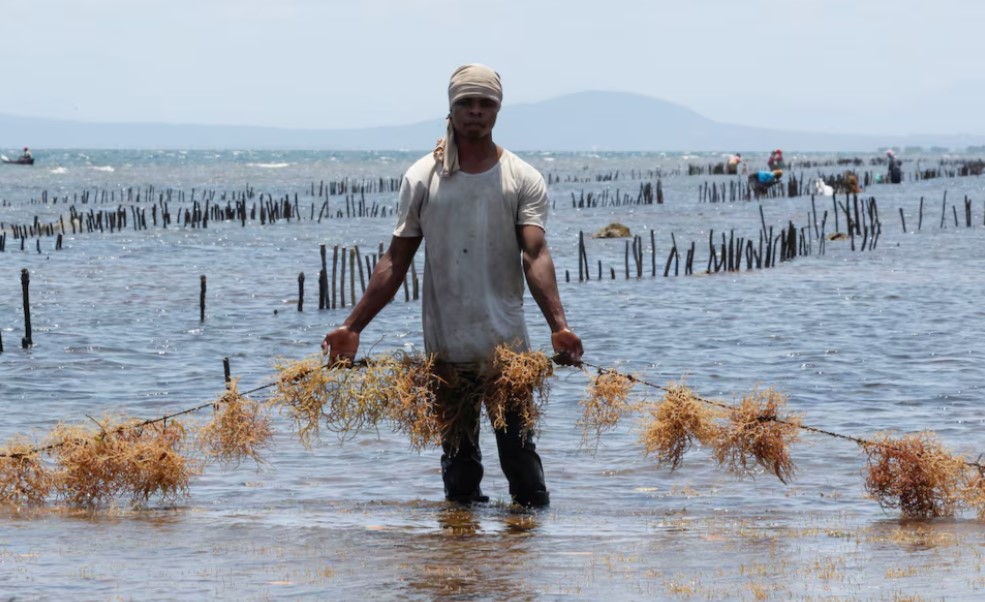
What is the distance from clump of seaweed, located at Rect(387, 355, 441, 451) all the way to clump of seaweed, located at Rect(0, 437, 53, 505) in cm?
204

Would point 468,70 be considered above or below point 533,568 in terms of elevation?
above

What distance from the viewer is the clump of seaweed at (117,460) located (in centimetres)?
717

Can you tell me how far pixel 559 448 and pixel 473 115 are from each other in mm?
4438

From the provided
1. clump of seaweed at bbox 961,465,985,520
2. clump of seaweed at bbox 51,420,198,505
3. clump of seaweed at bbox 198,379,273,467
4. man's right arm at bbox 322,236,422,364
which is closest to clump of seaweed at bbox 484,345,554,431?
man's right arm at bbox 322,236,422,364

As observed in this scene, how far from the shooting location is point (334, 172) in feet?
350

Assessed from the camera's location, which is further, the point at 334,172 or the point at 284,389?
the point at 334,172

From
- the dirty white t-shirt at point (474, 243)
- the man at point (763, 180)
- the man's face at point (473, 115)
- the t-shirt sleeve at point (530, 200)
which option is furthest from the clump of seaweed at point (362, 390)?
the man at point (763, 180)

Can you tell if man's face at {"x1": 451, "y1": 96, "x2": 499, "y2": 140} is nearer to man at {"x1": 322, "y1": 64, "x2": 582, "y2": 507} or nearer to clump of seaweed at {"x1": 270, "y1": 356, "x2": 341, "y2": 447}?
man at {"x1": 322, "y1": 64, "x2": 582, "y2": 507}

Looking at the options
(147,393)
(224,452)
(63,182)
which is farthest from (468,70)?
(63,182)

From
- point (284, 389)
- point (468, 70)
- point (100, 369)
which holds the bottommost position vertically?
point (100, 369)

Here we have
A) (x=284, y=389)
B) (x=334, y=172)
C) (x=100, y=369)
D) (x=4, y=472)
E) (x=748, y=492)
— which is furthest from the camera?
(x=334, y=172)

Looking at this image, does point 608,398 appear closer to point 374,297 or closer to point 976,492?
point 374,297

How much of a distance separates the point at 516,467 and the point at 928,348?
417 inches

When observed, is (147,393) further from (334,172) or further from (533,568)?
(334,172)
